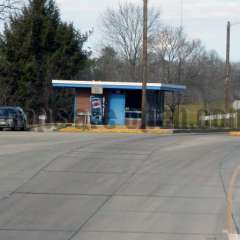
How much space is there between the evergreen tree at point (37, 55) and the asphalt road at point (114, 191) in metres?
31.0

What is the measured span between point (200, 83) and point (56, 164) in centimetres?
7460

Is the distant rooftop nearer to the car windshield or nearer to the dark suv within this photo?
the dark suv

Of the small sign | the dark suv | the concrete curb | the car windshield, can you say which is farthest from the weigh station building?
the car windshield

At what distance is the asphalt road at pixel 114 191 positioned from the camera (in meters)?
11.2

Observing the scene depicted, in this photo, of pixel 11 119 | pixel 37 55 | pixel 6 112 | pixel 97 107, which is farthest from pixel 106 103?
pixel 37 55

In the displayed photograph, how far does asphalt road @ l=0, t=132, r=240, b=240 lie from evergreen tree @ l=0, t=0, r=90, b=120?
31031 millimetres

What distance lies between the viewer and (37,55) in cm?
5859

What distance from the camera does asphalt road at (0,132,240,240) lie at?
11195mm

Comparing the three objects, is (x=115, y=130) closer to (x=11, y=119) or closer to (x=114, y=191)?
(x=11, y=119)

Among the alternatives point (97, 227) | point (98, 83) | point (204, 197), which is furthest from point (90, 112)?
point (97, 227)

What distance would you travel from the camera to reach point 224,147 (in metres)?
26.3

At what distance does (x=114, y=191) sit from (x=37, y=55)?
44.1 metres

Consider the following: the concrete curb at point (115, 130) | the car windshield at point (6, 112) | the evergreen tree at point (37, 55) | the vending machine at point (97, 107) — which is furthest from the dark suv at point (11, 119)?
the evergreen tree at point (37, 55)

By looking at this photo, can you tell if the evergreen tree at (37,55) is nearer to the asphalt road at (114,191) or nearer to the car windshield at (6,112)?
the car windshield at (6,112)
